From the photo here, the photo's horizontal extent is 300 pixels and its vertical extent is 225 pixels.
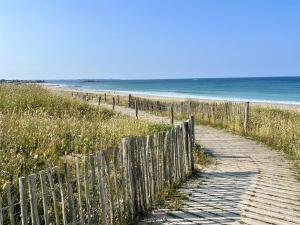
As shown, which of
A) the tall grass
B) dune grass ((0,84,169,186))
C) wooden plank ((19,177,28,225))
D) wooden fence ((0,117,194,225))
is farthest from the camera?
the tall grass

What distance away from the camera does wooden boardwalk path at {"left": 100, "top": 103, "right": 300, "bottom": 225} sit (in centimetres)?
664

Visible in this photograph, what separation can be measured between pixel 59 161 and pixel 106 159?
2.96m

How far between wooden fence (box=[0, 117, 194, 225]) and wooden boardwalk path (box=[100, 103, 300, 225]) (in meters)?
0.38

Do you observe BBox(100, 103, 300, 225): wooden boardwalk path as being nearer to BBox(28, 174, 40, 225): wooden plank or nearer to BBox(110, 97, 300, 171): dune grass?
BBox(110, 97, 300, 171): dune grass

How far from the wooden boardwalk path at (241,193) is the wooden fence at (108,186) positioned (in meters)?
0.38

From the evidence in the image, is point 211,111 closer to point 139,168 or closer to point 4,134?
point 4,134

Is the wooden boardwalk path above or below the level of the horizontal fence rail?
below

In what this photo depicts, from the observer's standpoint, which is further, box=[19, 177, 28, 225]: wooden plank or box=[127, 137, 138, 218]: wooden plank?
box=[127, 137, 138, 218]: wooden plank

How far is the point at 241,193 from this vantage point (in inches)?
317

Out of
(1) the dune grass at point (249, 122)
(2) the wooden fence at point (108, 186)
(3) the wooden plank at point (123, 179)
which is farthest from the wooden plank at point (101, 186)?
(1) the dune grass at point (249, 122)

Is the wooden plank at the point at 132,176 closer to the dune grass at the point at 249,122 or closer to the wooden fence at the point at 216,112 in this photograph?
the dune grass at the point at 249,122

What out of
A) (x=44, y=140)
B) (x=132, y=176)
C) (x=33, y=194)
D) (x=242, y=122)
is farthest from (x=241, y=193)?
(x=242, y=122)

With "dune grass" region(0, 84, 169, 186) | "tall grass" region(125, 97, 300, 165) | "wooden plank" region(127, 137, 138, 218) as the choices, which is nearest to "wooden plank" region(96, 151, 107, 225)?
"wooden plank" region(127, 137, 138, 218)

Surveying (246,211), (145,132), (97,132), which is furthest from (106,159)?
(145,132)
